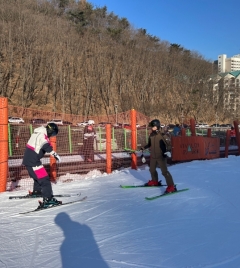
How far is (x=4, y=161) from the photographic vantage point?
761cm

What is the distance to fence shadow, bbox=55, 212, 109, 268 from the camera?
3668mm

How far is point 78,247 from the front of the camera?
4.14 metres

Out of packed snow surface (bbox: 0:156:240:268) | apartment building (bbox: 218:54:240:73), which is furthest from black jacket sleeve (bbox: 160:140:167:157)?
apartment building (bbox: 218:54:240:73)

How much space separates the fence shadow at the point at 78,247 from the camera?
3.67m

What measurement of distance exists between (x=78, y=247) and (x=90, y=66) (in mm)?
53855

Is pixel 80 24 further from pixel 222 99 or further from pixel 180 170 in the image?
pixel 180 170

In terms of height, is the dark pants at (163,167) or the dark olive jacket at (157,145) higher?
the dark olive jacket at (157,145)

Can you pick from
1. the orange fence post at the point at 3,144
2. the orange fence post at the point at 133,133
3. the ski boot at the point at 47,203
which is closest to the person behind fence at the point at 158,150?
the ski boot at the point at 47,203

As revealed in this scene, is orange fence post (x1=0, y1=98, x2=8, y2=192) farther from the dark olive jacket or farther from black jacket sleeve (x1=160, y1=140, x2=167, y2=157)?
black jacket sleeve (x1=160, y1=140, x2=167, y2=157)

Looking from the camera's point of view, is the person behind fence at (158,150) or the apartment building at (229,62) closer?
the person behind fence at (158,150)

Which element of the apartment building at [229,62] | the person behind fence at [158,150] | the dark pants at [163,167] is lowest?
the dark pants at [163,167]

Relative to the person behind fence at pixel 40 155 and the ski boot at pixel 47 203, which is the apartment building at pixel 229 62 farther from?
the ski boot at pixel 47 203

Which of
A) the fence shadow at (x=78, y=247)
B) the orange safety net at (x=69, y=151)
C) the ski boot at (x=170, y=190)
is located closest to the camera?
the fence shadow at (x=78, y=247)

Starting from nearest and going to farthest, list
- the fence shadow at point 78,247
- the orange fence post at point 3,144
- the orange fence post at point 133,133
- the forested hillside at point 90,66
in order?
the fence shadow at point 78,247, the orange fence post at point 3,144, the orange fence post at point 133,133, the forested hillside at point 90,66
